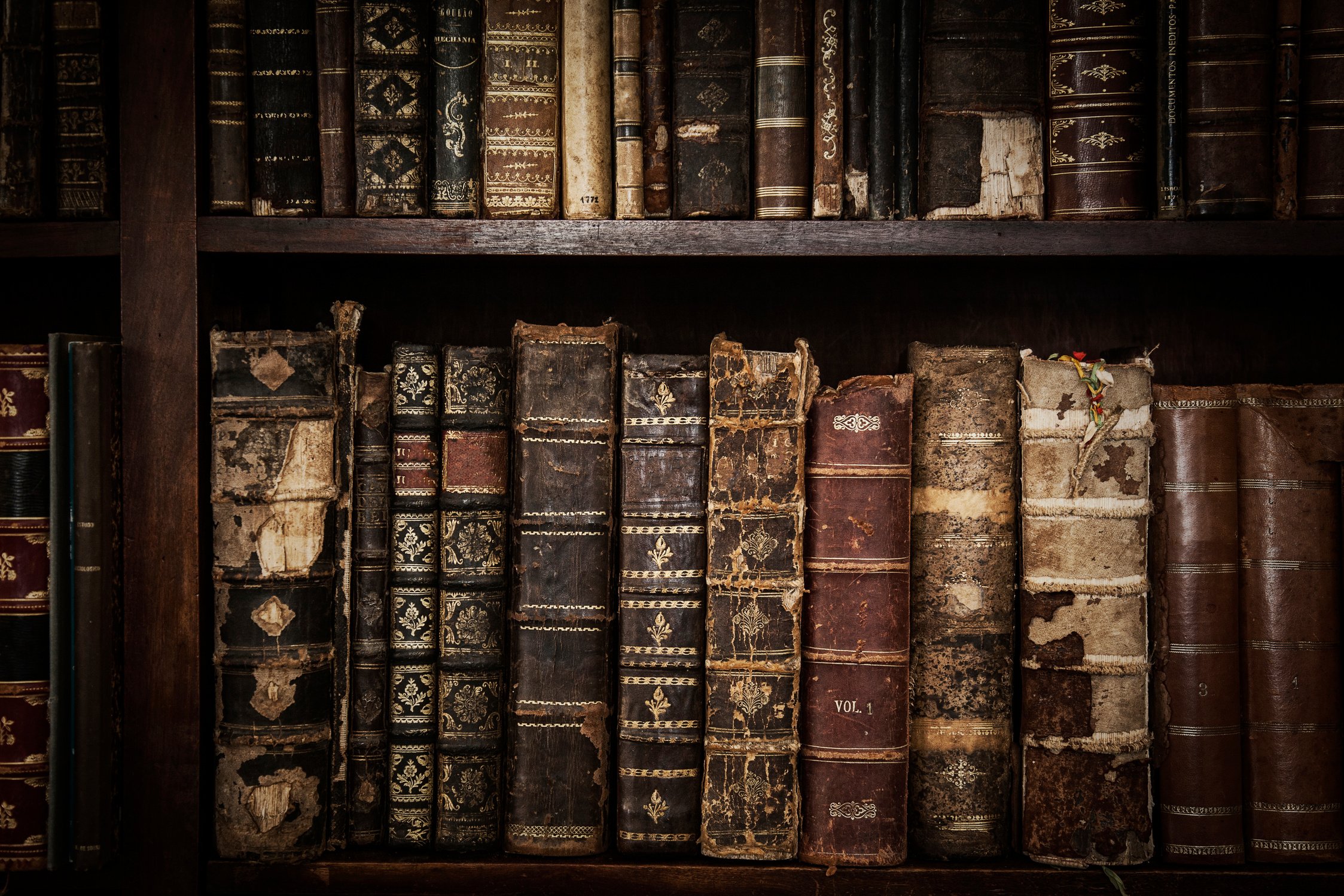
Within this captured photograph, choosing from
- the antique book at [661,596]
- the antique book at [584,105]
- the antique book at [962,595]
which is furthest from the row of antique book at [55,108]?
the antique book at [962,595]

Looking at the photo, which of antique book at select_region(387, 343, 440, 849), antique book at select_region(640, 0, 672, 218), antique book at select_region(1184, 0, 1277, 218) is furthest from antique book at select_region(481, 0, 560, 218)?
antique book at select_region(1184, 0, 1277, 218)

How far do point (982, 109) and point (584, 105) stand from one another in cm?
46

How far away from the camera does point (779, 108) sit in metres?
1.04

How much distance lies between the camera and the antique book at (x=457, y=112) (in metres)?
1.06

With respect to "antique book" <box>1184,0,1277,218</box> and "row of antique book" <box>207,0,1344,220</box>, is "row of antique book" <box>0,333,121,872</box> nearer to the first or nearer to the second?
"row of antique book" <box>207,0,1344,220</box>

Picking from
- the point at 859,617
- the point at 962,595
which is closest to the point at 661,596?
the point at 859,617

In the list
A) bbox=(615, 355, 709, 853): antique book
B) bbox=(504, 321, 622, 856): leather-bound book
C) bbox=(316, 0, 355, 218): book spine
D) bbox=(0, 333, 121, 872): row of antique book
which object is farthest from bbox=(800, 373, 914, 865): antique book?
bbox=(0, 333, 121, 872): row of antique book

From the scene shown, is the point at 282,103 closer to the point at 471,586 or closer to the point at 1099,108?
the point at 471,586

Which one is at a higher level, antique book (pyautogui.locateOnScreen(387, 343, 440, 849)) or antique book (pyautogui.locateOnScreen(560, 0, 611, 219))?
antique book (pyautogui.locateOnScreen(560, 0, 611, 219))

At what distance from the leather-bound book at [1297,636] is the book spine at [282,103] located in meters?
1.18

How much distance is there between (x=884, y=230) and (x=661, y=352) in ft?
1.47

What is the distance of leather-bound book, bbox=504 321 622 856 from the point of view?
104 centimetres

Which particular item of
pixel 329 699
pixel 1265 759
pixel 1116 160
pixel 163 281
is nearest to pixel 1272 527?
pixel 1265 759

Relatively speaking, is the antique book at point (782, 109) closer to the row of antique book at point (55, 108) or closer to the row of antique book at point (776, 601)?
the row of antique book at point (776, 601)
